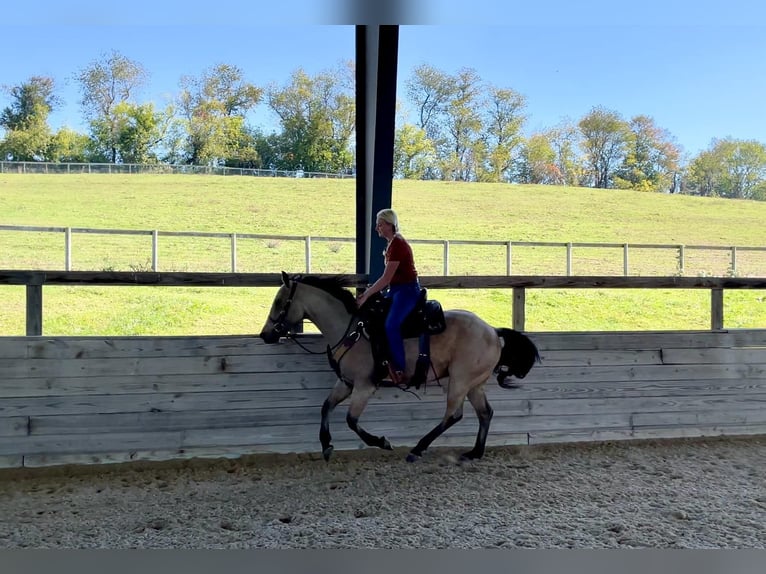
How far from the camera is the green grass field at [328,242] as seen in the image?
288 inches

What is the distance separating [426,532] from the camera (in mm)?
2859

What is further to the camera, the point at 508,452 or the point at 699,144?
the point at 699,144

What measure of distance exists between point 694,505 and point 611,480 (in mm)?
518

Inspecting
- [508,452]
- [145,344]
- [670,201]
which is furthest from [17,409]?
[670,201]

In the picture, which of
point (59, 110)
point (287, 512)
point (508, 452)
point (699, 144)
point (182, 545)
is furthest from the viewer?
point (699, 144)

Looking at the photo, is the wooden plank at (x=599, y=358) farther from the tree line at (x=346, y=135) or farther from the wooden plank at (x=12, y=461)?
the wooden plank at (x=12, y=461)

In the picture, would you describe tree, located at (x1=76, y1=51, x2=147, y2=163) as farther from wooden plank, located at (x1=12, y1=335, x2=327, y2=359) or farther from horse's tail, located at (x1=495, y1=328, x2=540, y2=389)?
horse's tail, located at (x1=495, y1=328, x2=540, y2=389)

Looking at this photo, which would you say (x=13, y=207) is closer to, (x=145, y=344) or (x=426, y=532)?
A: (x=145, y=344)

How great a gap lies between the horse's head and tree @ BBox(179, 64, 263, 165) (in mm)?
2936

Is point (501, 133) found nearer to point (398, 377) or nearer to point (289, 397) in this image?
point (398, 377)

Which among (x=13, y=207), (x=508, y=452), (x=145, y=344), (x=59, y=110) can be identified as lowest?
(x=508, y=452)

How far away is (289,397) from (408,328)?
3.44ft

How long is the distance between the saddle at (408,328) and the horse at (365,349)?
4cm

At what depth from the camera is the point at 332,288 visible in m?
3.87
